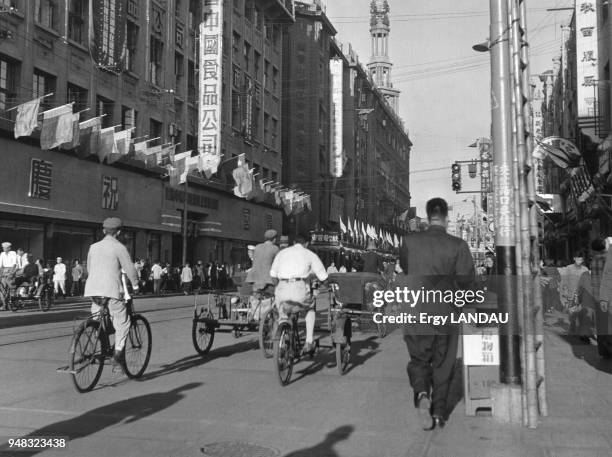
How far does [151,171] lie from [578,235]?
2423cm

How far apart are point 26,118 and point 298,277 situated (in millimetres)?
17604

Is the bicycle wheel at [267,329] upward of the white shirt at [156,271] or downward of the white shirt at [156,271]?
downward

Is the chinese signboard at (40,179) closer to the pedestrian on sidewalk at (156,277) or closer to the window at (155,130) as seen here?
the pedestrian on sidewalk at (156,277)

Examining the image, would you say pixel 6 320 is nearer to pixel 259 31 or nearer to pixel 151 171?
pixel 151 171

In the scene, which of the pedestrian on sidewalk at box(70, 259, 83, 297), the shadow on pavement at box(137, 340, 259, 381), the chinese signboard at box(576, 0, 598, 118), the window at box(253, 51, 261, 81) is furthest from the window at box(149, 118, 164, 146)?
the shadow on pavement at box(137, 340, 259, 381)

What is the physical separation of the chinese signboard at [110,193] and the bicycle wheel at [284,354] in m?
23.4

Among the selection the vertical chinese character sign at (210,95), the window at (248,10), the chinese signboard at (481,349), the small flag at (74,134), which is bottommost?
the chinese signboard at (481,349)

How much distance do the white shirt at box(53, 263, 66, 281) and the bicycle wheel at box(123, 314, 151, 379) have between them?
17.4m

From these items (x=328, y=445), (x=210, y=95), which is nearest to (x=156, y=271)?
(x=210, y=95)

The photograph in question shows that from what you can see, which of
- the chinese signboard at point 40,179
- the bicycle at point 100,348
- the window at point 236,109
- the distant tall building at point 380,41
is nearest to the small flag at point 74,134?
the chinese signboard at point 40,179

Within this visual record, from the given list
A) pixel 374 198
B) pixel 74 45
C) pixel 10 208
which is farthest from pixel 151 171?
pixel 374 198

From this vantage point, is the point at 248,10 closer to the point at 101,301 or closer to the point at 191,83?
the point at 191,83

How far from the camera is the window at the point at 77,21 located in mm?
28016

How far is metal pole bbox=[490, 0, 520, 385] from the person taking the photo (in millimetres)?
5949
